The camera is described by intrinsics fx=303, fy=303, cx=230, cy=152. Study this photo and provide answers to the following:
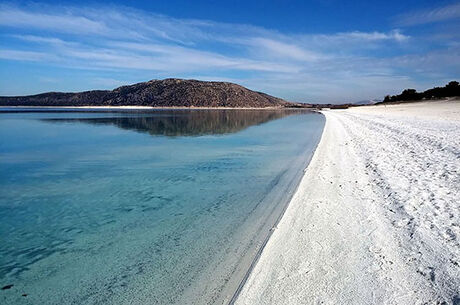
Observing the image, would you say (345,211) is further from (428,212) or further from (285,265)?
(285,265)

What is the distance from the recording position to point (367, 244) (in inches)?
197

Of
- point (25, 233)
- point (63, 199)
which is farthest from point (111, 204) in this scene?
point (25, 233)

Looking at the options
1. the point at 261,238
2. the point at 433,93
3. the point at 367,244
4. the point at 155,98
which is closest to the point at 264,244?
the point at 261,238

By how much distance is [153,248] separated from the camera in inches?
209

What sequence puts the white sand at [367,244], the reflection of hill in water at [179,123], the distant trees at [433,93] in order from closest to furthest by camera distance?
the white sand at [367,244]
the reflection of hill in water at [179,123]
the distant trees at [433,93]

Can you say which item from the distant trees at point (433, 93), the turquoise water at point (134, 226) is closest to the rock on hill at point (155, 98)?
the distant trees at point (433, 93)

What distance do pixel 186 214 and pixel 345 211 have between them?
11.7ft

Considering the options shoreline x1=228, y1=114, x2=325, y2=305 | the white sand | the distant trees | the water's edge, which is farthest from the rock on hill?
the white sand

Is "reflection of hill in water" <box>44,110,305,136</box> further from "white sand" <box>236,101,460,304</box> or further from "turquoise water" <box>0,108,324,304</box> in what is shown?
"white sand" <box>236,101,460,304</box>

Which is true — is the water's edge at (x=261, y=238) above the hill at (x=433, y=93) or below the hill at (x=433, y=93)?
below

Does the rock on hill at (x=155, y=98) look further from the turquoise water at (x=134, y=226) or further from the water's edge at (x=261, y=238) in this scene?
the water's edge at (x=261, y=238)

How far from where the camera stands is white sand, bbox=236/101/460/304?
147 inches

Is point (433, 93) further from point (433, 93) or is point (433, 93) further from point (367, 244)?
point (367, 244)

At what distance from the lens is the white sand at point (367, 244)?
3.73 m
